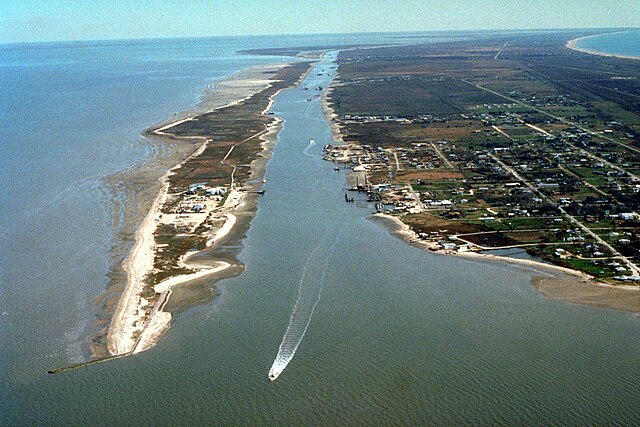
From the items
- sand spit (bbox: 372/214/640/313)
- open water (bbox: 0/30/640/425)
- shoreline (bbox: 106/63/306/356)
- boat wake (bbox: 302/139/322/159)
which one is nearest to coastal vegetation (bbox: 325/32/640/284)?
sand spit (bbox: 372/214/640/313)

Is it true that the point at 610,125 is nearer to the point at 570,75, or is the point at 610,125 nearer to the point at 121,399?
the point at 570,75

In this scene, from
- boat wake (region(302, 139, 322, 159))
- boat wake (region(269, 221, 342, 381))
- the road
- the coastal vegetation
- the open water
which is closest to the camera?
the open water

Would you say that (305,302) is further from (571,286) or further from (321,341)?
(571,286)

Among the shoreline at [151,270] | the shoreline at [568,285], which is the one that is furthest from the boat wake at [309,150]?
the shoreline at [568,285]

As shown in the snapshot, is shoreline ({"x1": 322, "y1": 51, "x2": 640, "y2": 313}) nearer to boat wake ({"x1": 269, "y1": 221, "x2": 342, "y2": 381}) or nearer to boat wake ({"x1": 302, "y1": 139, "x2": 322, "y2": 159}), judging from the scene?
boat wake ({"x1": 269, "y1": 221, "x2": 342, "y2": 381})

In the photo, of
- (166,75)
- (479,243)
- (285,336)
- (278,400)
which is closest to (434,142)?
(479,243)

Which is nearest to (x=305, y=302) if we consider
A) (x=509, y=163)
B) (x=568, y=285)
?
(x=568, y=285)
